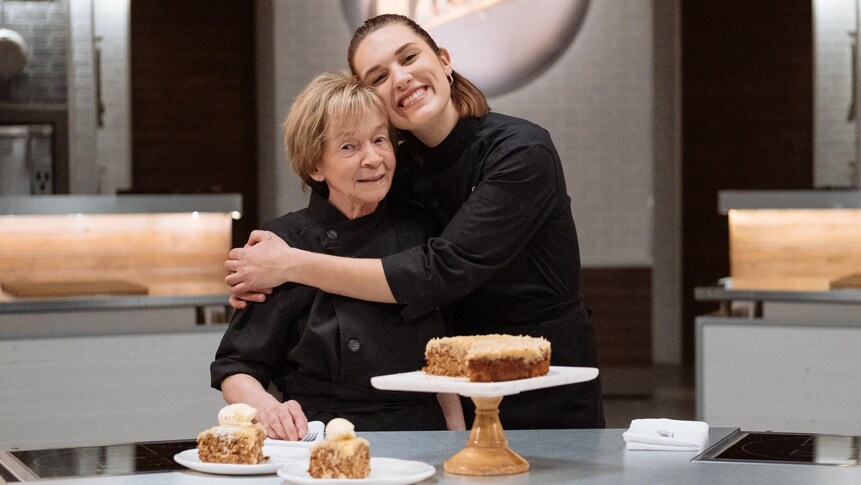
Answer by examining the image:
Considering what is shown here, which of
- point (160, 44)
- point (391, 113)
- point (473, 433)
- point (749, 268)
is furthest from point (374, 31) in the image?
point (160, 44)

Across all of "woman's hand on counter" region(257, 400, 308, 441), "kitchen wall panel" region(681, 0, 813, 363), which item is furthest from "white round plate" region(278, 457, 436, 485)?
"kitchen wall panel" region(681, 0, 813, 363)

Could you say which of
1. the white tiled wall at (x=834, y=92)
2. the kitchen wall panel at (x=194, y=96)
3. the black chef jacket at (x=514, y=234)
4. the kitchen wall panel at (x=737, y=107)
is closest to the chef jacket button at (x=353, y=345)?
the black chef jacket at (x=514, y=234)

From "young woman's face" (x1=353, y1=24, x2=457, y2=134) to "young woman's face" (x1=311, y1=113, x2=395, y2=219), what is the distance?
123 millimetres

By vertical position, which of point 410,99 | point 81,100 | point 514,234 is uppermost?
point 81,100

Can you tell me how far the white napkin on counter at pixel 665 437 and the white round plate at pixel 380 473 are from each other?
1.28 ft

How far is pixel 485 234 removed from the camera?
217 cm

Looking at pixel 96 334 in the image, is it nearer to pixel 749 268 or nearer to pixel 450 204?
pixel 450 204

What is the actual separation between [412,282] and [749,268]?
14.9ft

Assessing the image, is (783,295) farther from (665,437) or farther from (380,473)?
(380,473)

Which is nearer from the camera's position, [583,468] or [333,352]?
[583,468]

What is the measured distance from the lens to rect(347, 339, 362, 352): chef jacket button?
2.10m

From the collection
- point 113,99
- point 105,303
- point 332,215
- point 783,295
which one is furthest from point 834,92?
point 332,215

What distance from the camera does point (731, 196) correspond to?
5867 millimetres

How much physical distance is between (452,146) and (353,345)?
521 millimetres
